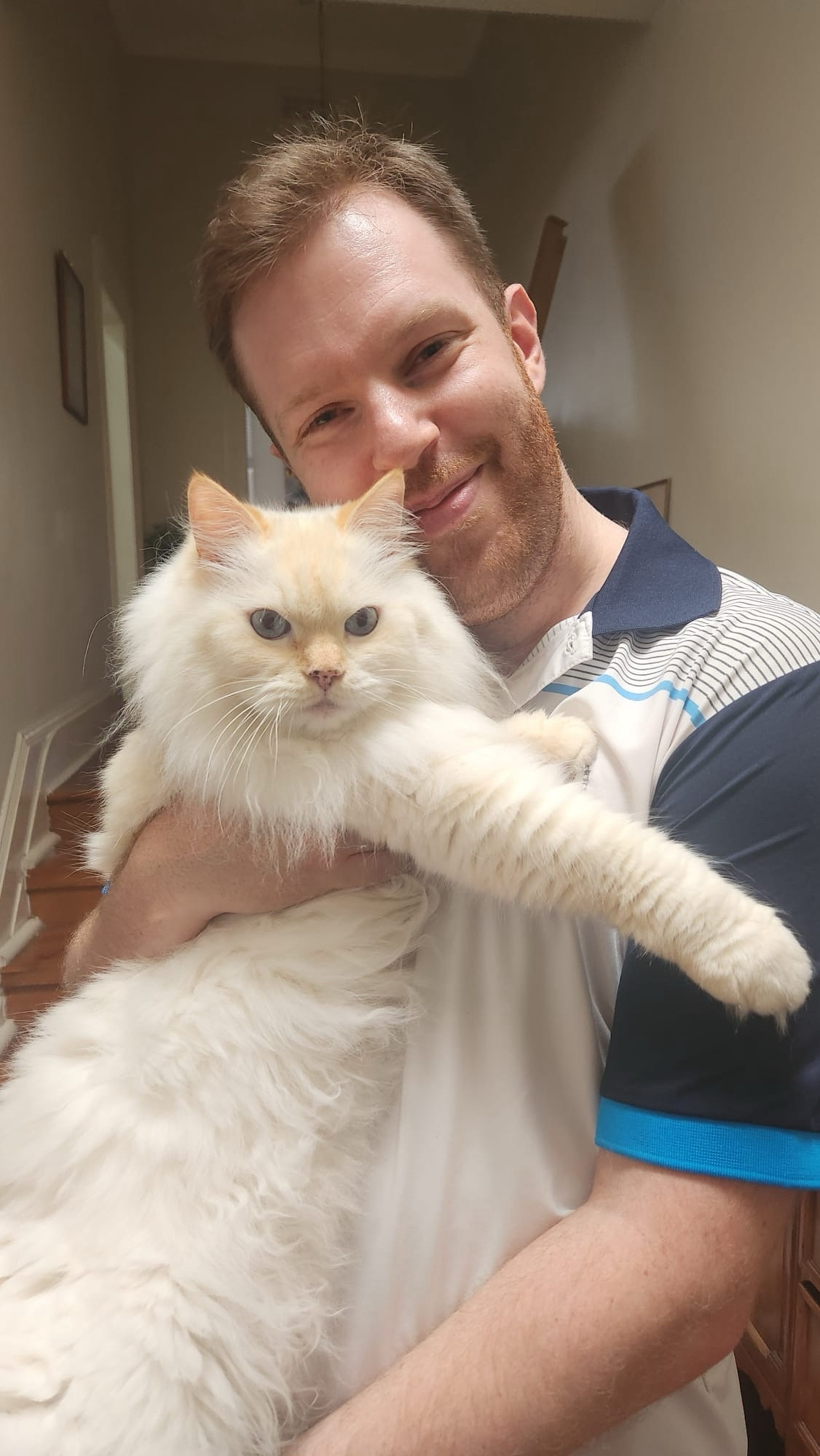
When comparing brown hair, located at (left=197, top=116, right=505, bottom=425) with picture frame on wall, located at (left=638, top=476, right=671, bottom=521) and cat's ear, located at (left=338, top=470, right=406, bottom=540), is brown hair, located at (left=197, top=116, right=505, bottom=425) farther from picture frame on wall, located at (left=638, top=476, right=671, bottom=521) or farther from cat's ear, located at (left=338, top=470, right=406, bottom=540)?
picture frame on wall, located at (left=638, top=476, right=671, bottom=521)

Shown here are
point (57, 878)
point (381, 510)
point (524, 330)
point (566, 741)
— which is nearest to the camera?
point (566, 741)

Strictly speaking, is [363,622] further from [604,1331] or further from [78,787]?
[78,787]

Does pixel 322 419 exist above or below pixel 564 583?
above

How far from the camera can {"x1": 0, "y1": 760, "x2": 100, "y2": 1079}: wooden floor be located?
2.54 metres

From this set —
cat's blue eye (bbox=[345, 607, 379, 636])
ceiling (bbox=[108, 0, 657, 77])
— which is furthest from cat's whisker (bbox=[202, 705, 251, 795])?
ceiling (bbox=[108, 0, 657, 77])

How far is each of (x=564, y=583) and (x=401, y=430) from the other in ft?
1.05

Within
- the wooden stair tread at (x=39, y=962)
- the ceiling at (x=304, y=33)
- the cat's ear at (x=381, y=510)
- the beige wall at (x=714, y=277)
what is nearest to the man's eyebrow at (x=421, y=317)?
the cat's ear at (x=381, y=510)

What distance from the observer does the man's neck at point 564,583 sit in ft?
3.95

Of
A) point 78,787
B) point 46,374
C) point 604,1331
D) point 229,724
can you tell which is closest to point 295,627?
point 229,724

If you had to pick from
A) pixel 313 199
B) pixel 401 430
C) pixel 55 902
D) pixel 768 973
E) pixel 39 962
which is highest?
pixel 313 199

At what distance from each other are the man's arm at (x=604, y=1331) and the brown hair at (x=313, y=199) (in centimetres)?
118

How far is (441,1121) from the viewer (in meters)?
0.89

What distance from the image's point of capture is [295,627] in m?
0.96

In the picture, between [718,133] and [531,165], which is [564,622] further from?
[531,165]
